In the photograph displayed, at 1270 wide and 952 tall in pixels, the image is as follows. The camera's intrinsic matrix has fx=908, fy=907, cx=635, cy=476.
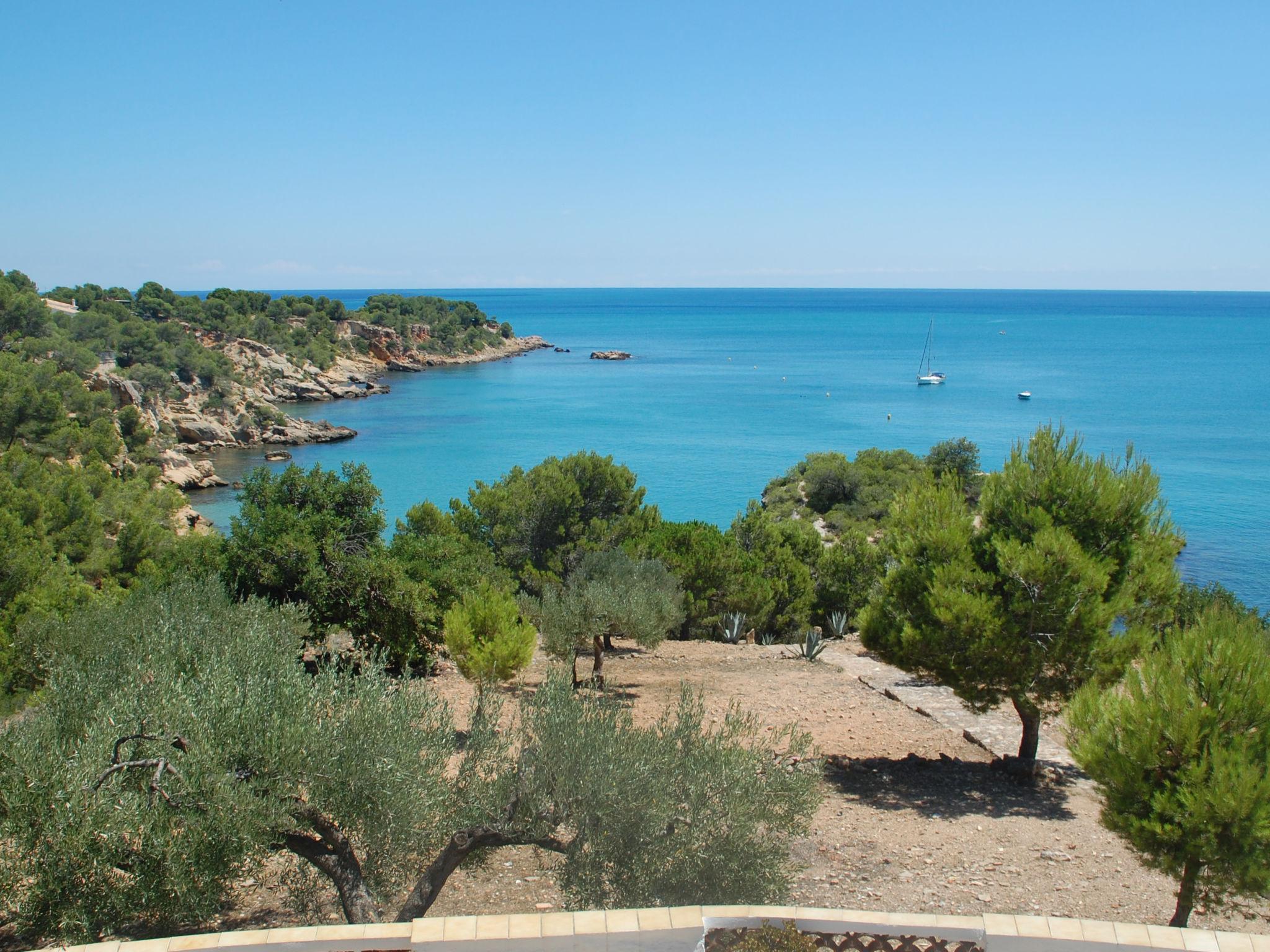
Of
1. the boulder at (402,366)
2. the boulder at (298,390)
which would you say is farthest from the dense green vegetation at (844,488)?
the boulder at (402,366)

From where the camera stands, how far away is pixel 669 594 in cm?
→ 1659

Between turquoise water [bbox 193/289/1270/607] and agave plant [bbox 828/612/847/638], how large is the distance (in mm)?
A: 16410

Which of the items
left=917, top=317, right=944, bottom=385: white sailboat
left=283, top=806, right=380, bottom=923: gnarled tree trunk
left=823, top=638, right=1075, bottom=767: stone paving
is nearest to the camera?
left=283, top=806, right=380, bottom=923: gnarled tree trunk

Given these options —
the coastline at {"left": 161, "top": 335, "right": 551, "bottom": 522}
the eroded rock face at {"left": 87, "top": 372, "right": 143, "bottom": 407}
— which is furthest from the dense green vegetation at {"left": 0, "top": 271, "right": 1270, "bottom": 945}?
the eroded rock face at {"left": 87, "top": 372, "right": 143, "bottom": 407}

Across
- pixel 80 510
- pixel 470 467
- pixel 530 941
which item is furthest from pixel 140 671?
pixel 470 467

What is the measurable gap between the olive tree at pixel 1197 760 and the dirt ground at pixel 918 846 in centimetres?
54

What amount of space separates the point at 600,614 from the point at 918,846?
6447 millimetres

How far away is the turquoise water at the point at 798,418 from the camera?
5153 centimetres

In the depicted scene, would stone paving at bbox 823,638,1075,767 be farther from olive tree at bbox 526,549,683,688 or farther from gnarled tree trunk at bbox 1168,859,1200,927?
gnarled tree trunk at bbox 1168,859,1200,927

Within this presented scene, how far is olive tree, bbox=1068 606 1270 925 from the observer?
691cm

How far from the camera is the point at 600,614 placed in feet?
49.3

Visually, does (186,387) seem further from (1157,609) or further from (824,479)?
(1157,609)

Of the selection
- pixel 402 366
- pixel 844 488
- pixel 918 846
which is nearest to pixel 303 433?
pixel 844 488

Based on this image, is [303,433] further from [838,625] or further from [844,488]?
[838,625]
